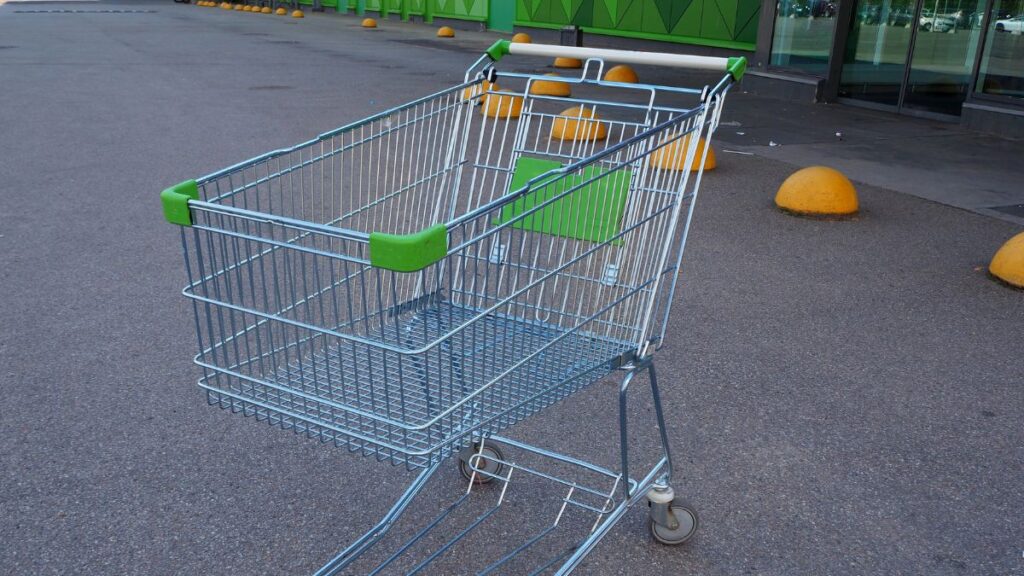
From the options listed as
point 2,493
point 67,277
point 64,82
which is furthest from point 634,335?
point 64,82

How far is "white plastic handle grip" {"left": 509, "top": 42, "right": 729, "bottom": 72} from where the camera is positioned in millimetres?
2592

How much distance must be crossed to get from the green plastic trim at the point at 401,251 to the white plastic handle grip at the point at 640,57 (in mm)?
1177

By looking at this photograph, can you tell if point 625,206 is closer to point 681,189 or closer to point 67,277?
point 681,189

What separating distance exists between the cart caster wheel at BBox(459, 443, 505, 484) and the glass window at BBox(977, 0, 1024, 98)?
953 centimetres

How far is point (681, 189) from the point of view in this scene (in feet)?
7.86

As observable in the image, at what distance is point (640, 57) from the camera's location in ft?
9.07

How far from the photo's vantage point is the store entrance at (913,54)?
10.6 m

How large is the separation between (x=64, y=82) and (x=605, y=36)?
11095 mm

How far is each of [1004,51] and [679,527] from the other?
967 cm

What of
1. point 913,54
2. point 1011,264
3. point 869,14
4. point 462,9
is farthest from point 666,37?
point 1011,264

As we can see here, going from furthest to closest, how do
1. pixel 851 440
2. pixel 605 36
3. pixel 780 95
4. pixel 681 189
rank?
1. pixel 605 36
2. pixel 780 95
3. pixel 851 440
4. pixel 681 189

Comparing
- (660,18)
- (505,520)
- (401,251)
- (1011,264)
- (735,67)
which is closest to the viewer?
(401,251)

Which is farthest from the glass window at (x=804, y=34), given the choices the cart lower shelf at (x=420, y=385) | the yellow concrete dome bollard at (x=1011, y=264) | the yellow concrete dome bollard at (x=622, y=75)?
the cart lower shelf at (x=420, y=385)

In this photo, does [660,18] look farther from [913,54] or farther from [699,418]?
[699,418]
